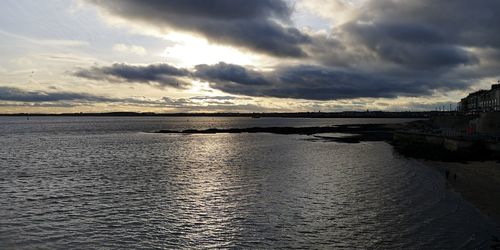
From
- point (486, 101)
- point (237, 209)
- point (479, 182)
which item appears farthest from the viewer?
point (486, 101)

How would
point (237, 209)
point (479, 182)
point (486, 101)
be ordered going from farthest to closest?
point (486, 101) < point (479, 182) < point (237, 209)

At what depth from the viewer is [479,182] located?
30.1m

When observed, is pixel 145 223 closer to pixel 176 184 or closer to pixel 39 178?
pixel 176 184

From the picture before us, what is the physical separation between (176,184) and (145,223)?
11.9 meters

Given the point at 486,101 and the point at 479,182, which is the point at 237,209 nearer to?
the point at 479,182

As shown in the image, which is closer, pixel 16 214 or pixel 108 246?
pixel 108 246

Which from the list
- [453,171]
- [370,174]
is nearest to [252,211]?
[370,174]

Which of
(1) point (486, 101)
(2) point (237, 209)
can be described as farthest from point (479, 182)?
(1) point (486, 101)

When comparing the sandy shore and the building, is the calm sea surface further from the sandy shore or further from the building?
the building

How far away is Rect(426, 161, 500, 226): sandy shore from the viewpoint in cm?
2298

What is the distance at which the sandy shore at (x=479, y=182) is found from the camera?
75.4 feet

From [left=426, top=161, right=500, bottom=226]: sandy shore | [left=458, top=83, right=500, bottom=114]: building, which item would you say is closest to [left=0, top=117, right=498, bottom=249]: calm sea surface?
[left=426, top=161, right=500, bottom=226]: sandy shore

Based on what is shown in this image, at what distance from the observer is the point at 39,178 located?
3566 cm

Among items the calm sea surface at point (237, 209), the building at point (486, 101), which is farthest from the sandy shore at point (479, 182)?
the building at point (486, 101)
